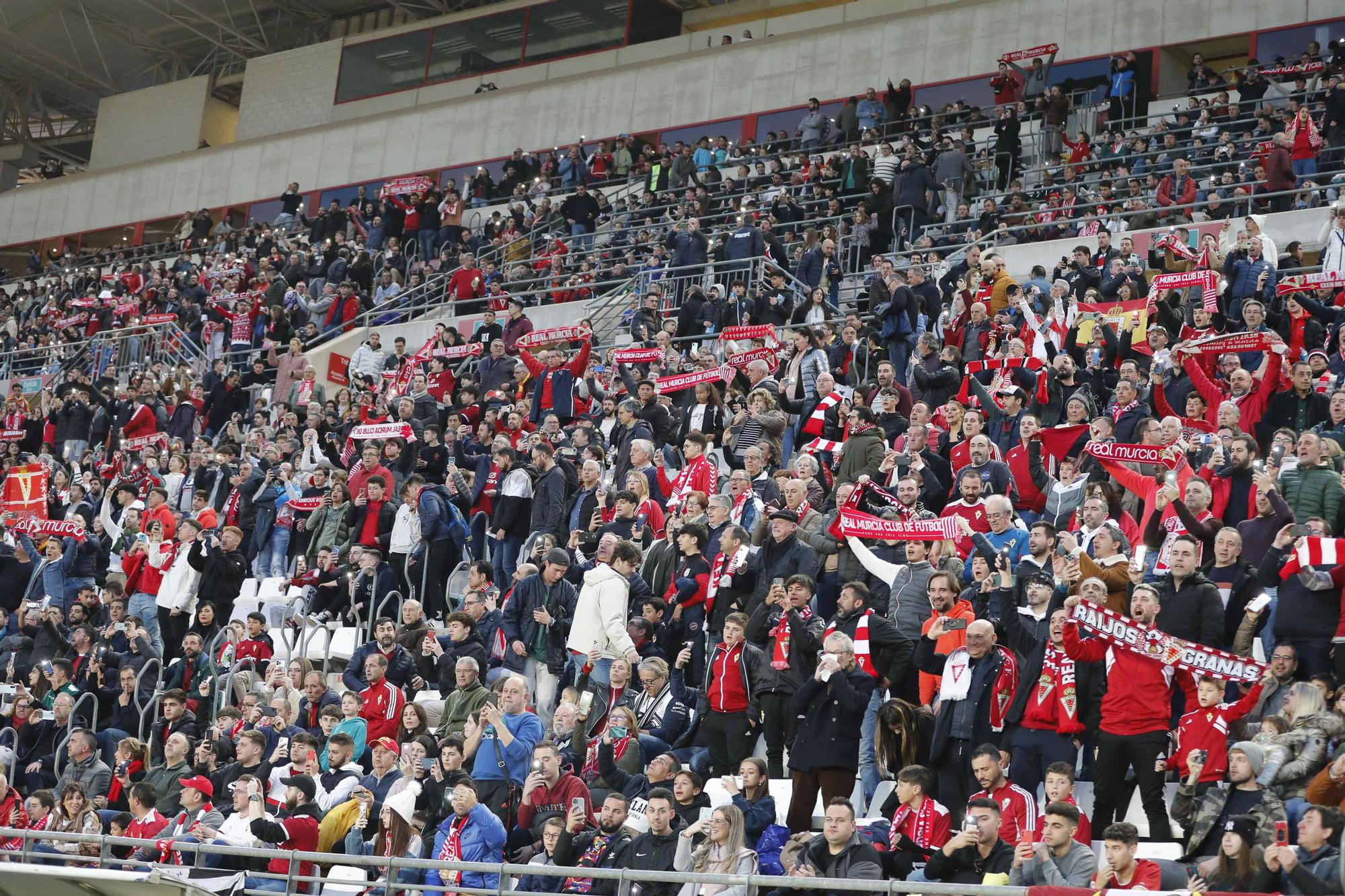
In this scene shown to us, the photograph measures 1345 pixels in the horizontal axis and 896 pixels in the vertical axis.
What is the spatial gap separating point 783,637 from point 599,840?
68.0 inches

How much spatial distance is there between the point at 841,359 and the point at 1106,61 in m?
11.8

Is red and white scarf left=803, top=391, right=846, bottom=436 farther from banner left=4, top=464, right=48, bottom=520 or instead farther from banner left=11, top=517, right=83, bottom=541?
banner left=4, top=464, right=48, bottom=520

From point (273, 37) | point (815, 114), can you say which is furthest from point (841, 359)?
point (273, 37)

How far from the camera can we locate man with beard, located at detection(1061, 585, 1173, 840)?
8.74 meters

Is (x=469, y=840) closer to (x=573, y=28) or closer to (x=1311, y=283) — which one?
(x=1311, y=283)

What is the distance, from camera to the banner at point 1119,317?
14773mm

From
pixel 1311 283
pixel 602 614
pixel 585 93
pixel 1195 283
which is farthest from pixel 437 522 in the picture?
pixel 585 93

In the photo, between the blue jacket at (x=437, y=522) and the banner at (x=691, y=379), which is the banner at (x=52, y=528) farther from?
the banner at (x=691, y=379)

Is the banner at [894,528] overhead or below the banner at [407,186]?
below

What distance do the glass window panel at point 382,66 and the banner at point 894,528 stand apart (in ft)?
85.5

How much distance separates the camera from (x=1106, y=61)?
2539 centimetres

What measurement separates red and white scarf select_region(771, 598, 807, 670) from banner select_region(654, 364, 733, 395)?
5.38 m

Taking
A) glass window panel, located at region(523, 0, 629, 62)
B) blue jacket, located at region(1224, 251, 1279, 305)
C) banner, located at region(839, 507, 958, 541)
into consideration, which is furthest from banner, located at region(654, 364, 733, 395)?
glass window panel, located at region(523, 0, 629, 62)

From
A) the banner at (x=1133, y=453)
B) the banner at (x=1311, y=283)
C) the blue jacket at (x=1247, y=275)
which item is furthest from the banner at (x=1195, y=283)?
the banner at (x=1133, y=453)
